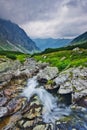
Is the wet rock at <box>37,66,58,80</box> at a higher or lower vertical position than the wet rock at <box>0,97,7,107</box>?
higher

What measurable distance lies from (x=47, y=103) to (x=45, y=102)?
20.7 inches

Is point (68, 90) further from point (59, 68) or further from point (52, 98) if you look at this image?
point (59, 68)

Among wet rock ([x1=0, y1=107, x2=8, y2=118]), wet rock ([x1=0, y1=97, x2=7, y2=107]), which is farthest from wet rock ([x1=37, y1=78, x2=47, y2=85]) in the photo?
wet rock ([x1=0, y1=107, x2=8, y2=118])

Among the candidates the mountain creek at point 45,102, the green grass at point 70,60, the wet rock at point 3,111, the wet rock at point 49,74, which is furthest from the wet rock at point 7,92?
the green grass at point 70,60

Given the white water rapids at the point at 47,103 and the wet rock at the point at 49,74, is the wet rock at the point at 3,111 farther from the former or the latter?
the wet rock at the point at 49,74

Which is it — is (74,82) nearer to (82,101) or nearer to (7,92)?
(82,101)

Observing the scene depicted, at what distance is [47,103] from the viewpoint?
45375 mm

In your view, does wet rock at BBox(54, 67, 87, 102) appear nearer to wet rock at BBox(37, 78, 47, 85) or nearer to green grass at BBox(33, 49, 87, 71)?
wet rock at BBox(37, 78, 47, 85)

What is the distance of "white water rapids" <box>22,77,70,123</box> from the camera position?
127ft

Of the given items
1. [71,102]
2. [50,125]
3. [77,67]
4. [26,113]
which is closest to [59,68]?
[77,67]

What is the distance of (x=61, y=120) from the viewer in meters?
36.7

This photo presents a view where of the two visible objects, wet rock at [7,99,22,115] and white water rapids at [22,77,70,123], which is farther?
wet rock at [7,99,22,115]

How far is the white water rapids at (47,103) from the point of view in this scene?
3859 cm

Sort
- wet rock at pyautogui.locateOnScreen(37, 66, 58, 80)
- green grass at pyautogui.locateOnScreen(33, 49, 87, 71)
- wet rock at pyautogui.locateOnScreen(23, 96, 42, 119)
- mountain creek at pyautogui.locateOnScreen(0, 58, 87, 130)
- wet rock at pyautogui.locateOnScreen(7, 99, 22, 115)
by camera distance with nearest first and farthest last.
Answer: mountain creek at pyautogui.locateOnScreen(0, 58, 87, 130) < wet rock at pyautogui.locateOnScreen(23, 96, 42, 119) < wet rock at pyautogui.locateOnScreen(7, 99, 22, 115) < wet rock at pyautogui.locateOnScreen(37, 66, 58, 80) < green grass at pyautogui.locateOnScreen(33, 49, 87, 71)
